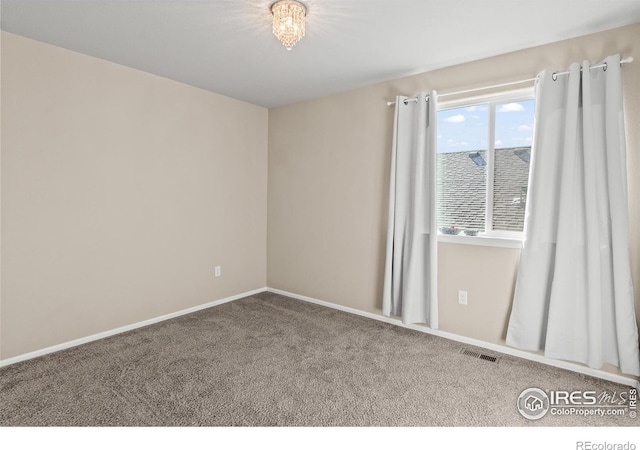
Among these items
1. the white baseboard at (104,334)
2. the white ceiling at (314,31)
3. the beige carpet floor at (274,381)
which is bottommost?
the beige carpet floor at (274,381)

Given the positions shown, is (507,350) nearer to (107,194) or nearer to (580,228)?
(580,228)

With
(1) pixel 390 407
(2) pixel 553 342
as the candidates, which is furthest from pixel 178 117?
(2) pixel 553 342

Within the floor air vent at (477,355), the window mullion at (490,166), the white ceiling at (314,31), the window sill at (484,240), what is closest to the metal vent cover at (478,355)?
the floor air vent at (477,355)

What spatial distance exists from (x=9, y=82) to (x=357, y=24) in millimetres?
2426

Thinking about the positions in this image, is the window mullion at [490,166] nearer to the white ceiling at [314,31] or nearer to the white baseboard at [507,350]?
the white ceiling at [314,31]

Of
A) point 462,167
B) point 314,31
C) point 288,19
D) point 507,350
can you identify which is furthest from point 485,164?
point 288,19

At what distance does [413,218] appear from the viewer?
3.19 m

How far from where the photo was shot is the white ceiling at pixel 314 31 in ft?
6.97

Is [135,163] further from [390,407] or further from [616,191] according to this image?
[616,191]

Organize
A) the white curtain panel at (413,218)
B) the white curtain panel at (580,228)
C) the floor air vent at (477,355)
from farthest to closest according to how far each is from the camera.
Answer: the white curtain panel at (413,218), the floor air vent at (477,355), the white curtain panel at (580,228)

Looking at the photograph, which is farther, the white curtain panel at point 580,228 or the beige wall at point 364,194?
the beige wall at point 364,194

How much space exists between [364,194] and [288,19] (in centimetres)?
191

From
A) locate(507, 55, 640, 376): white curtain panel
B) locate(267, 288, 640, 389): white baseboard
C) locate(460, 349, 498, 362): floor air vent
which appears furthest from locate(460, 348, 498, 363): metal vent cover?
locate(507, 55, 640, 376): white curtain panel

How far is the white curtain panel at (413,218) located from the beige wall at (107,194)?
1882 mm
